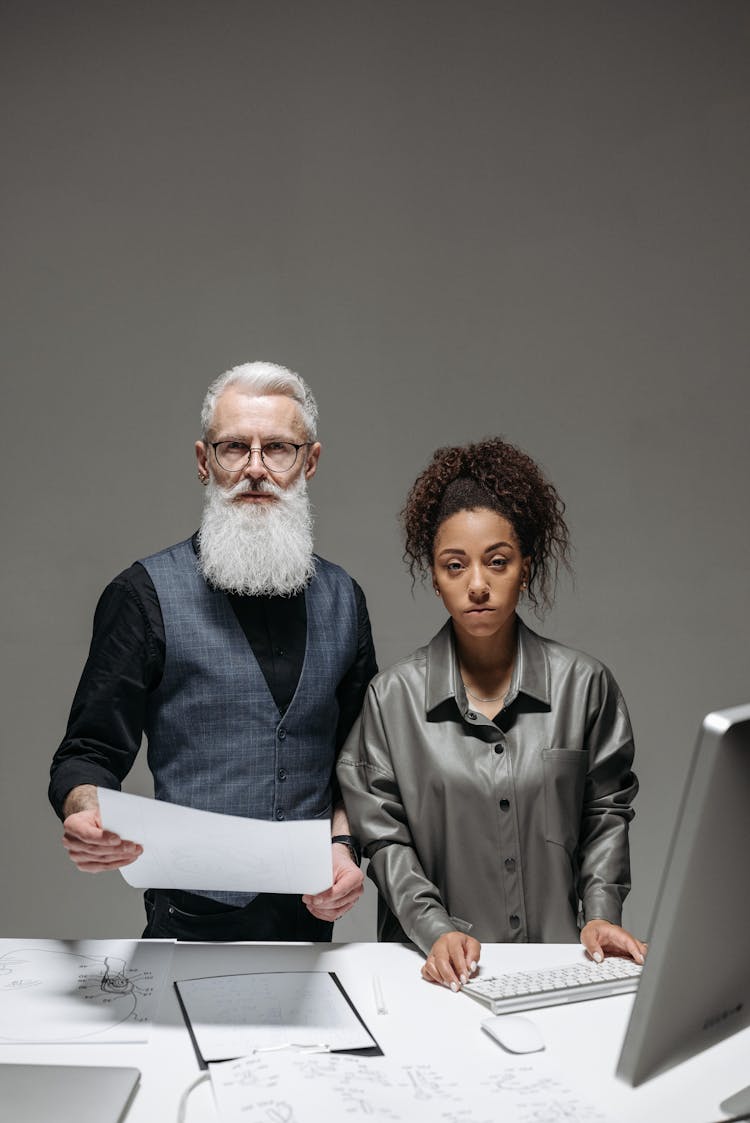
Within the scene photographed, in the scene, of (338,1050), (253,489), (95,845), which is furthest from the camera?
(253,489)

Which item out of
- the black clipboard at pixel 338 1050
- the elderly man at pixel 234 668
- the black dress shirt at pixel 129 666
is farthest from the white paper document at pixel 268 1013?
the black dress shirt at pixel 129 666

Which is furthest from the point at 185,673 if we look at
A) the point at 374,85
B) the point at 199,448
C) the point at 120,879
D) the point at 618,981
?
the point at 374,85

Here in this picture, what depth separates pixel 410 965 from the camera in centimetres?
162

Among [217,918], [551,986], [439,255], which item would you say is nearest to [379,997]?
[551,986]

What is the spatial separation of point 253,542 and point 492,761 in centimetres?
63

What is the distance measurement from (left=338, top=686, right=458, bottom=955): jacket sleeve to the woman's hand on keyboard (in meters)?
0.22

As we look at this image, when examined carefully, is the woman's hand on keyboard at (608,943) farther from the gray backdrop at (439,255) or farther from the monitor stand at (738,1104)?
the gray backdrop at (439,255)

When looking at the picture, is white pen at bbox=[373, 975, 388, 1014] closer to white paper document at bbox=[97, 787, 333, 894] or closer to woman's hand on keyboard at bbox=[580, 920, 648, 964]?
white paper document at bbox=[97, 787, 333, 894]

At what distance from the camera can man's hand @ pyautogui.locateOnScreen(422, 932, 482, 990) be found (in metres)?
1.52

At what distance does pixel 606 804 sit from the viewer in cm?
Result: 186

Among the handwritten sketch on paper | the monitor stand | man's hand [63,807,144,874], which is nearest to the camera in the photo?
the monitor stand

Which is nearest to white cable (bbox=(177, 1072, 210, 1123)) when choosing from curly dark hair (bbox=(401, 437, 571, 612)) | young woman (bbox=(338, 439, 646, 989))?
young woman (bbox=(338, 439, 646, 989))

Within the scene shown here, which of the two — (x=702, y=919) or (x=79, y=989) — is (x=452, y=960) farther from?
(x=702, y=919)

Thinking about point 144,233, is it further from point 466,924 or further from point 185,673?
point 466,924
